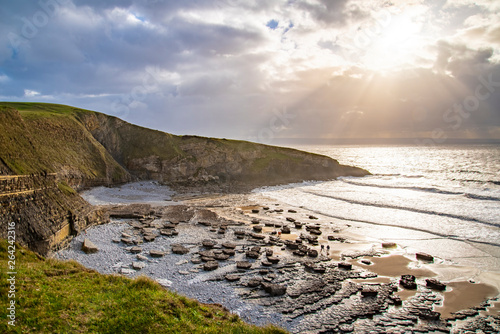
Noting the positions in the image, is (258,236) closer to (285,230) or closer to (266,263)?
(285,230)

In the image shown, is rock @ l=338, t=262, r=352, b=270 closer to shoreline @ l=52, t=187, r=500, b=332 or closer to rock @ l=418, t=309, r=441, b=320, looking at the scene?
shoreline @ l=52, t=187, r=500, b=332

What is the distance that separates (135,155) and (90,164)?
14.3 m

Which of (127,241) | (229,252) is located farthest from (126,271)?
(229,252)

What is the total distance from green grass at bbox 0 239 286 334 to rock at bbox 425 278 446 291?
43.3ft

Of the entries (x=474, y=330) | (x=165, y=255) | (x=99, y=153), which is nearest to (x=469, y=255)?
(x=474, y=330)

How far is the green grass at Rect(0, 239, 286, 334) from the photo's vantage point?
9.07 meters

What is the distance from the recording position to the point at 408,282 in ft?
62.1

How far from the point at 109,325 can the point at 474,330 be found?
17.2 metres

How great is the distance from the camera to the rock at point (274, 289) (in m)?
17.2

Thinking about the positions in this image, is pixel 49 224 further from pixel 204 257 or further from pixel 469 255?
pixel 469 255

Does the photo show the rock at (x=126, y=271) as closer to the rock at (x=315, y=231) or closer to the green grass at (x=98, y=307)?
the green grass at (x=98, y=307)

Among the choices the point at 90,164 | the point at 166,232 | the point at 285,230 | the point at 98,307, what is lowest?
the point at 285,230


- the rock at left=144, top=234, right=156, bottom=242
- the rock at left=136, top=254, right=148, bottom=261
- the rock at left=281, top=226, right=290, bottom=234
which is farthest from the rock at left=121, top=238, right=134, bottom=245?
the rock at left=281, top=226, right=290, bottom=234

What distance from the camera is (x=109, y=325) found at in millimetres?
9328
